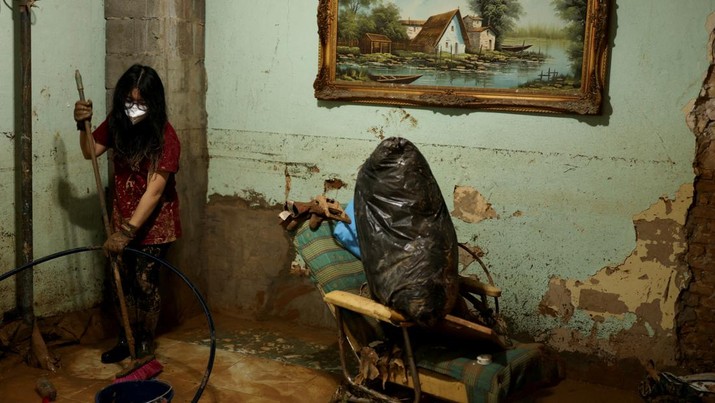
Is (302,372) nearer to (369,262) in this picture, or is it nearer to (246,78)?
(369,262)

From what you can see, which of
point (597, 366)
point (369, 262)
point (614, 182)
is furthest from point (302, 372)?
point (614, 182)

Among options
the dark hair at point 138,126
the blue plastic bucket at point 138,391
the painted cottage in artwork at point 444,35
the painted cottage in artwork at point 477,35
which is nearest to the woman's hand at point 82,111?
the dark hair at point 138,126

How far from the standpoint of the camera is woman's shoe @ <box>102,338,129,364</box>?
4148 mm

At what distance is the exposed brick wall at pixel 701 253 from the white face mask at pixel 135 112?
2696 mm

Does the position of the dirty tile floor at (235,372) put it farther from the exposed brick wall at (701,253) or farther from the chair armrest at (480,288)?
the chair armrest at (480,288)

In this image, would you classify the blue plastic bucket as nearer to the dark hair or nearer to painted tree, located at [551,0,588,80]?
the dark hair

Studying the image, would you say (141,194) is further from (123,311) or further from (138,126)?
(123,311)

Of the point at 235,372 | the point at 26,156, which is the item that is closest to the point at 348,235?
the point at 235,372

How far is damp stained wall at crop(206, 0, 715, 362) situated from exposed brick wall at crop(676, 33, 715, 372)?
0.05 metres

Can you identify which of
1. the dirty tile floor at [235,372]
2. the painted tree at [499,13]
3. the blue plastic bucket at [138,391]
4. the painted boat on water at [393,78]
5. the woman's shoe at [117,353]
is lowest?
the dirty tile floor at [235,372]

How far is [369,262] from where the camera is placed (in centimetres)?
317

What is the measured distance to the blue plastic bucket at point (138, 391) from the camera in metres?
3.26

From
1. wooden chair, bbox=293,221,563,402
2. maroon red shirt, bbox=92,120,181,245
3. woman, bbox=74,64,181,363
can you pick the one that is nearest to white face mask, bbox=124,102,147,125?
woman, bbox=74,64,181,363

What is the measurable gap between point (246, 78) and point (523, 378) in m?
2.57
